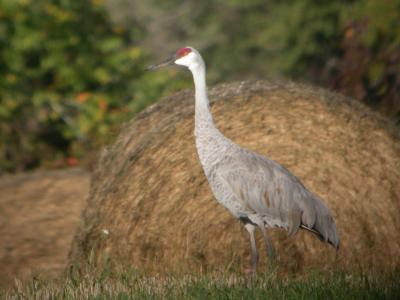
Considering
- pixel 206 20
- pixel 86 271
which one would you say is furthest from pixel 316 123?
pixel 206 20

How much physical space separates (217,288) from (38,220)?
14.8 feet

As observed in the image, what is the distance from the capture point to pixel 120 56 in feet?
58.5

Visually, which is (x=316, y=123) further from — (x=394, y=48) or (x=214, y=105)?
(x=394, y=48)

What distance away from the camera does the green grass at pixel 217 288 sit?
6824 millimetres

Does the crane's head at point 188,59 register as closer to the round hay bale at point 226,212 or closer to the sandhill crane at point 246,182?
the sandhill crane at point 246,182

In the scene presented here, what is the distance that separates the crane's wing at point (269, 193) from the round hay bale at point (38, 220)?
2.62m

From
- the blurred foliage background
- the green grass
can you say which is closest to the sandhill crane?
the green grass

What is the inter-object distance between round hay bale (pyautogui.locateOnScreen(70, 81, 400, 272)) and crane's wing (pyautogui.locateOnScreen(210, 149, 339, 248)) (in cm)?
72

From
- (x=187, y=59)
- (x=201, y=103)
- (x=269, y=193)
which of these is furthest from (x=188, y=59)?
(x=269, y=193)

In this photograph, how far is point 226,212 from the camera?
9125 mm

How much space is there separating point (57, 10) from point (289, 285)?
1141 centimetres

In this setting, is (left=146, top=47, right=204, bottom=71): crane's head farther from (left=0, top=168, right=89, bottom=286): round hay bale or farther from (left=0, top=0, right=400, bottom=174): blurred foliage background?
(left=0, top=0, right=400, bottom=174): blurred foliage background

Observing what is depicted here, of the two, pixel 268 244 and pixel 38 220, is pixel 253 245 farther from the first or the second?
pixel 38 220

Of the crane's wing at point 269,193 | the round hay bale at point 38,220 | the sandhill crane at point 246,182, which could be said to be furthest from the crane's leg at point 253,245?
the round hay bale at point 38,220
